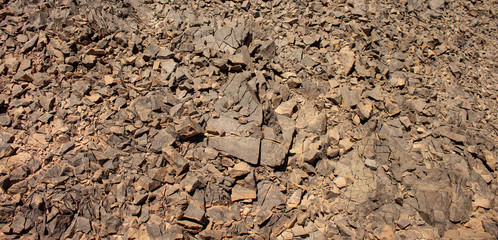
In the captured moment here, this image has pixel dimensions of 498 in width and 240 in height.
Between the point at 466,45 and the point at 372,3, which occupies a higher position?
the point at 372,3

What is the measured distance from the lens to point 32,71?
492 centimetres

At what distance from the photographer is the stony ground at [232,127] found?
13.4 feet

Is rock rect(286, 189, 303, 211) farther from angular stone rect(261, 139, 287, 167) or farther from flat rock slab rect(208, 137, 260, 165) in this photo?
flat rock slab rect(208, 137, 260, 165)

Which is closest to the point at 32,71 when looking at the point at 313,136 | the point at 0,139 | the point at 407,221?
the point at 0,139

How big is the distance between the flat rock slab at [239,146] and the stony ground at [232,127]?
23mm

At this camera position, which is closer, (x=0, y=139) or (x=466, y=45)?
(x=0, y=139)

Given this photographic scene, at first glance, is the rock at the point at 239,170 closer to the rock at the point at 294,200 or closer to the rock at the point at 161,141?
the rock at the point at 294,200

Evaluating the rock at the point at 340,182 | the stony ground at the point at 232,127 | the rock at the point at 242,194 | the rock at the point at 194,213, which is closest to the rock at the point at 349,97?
the stony ground at the point at 232,127

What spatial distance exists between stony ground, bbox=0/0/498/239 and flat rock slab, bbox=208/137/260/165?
0.02 meters

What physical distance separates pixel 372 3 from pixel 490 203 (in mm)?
4978

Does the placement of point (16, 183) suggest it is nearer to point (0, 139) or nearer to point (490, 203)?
point (0, 139)

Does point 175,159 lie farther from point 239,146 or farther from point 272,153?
point 272,153

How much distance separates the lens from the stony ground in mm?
4070

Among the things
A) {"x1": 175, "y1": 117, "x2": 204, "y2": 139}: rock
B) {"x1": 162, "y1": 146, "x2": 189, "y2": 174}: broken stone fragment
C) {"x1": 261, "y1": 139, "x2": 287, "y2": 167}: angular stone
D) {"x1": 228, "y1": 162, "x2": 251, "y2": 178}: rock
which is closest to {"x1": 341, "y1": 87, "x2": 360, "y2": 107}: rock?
{"x1": 261, "y1": 139, "x2": 287, "y2": 167}: angular stone
